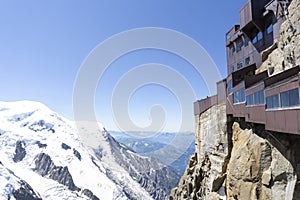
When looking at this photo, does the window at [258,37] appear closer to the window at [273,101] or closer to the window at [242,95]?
the window at [242,95]

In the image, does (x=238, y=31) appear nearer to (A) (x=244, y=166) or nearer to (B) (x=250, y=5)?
(B) (x=250, y=5)

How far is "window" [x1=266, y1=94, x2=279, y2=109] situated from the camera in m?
14.6

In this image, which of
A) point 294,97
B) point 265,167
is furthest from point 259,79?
point 294,97

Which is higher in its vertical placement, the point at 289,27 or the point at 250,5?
the point at 250,5

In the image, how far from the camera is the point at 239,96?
2319cm

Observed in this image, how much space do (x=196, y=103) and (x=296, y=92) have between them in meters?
28.5

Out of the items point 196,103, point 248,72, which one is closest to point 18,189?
point 196,103

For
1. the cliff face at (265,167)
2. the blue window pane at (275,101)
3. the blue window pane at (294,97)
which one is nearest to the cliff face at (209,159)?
the cliff face at (265,167)

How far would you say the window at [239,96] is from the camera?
22094 mm

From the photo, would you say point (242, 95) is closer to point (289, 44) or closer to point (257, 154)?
point (289, 44)

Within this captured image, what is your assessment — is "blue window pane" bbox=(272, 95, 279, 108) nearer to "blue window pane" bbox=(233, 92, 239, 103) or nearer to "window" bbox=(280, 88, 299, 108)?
"window" bbox=(280, 88, 299, 108)

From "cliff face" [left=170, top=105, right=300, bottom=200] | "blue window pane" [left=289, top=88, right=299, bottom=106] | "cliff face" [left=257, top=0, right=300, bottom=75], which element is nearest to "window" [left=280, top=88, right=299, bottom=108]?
"blue window pane" [left=289, top=88, right=299, bottom=106]

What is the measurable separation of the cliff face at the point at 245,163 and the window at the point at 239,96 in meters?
2.08

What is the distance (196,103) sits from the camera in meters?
40.8
